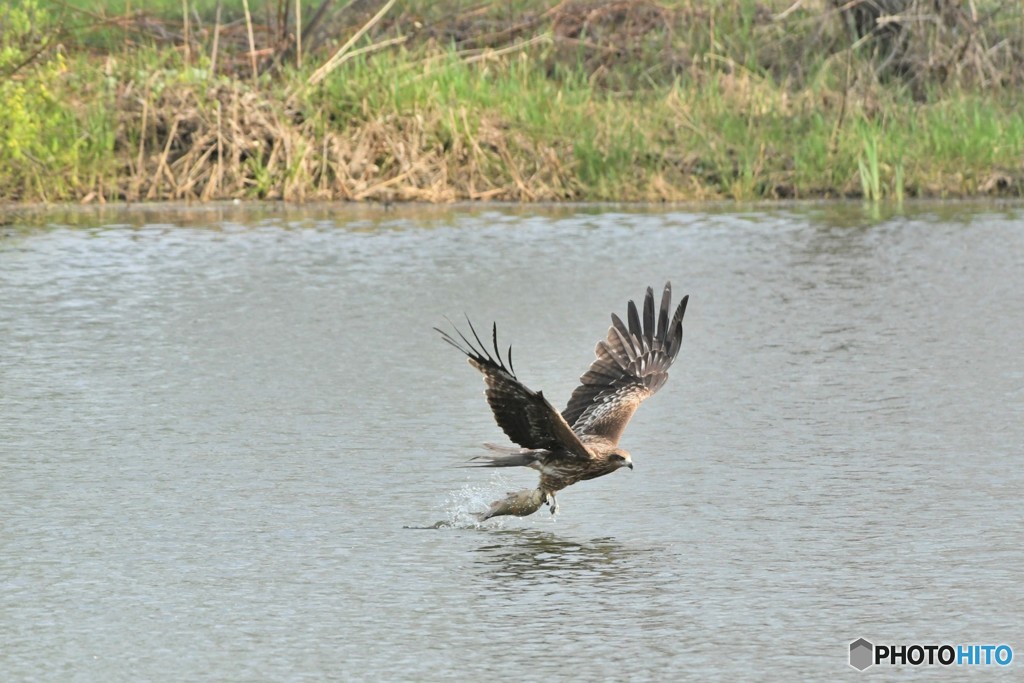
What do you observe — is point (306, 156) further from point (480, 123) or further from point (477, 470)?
point (477, 470)

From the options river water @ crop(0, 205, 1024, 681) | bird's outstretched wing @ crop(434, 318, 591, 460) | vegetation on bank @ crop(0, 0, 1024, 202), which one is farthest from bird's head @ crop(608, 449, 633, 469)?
vegetation on bank @ crop(0, 0, 1024, 202)

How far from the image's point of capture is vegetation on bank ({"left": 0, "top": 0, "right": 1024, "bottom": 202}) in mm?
16750

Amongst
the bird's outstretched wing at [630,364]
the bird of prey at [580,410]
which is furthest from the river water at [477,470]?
the bird's outstretched wing at [630,364]

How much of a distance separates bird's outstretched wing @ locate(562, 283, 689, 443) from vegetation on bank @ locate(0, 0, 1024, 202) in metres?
8.51

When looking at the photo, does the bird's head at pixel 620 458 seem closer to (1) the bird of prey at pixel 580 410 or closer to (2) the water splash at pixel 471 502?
(1) the bird of prey at pixel 580 410

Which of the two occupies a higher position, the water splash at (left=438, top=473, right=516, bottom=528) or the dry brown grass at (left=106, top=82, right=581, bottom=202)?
the dry brown grass at (left=106, top=82, right=581, bottom=202)

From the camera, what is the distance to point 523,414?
21.7 ft

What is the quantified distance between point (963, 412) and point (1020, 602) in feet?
10.0

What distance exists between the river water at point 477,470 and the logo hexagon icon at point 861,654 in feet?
0.12

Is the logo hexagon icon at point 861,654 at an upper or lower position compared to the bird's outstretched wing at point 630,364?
lower

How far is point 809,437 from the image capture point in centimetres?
832

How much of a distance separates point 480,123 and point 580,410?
31.3 ft

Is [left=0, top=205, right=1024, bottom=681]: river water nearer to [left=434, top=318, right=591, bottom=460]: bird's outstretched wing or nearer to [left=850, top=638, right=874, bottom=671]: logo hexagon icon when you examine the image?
[left=850, top=638, right=874, bottom=671]: logo hexagon icon

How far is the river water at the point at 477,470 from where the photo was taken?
552 cm
